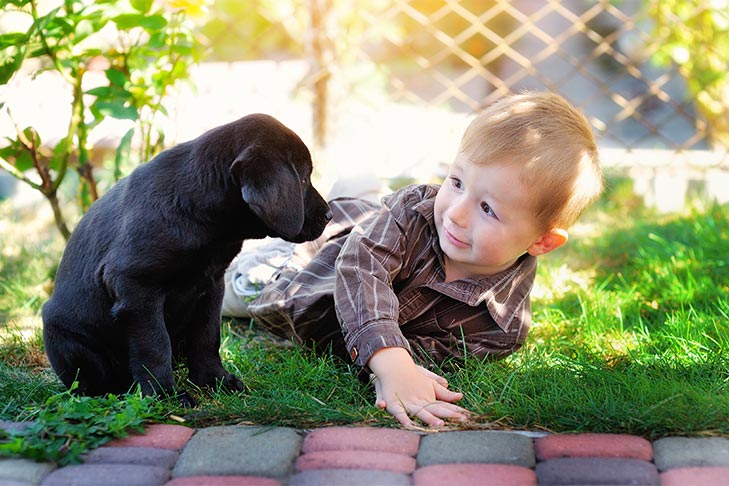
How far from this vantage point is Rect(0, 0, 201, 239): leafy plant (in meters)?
3.34

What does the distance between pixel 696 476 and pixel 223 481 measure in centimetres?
111

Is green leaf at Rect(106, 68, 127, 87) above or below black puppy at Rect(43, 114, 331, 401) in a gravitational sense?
above

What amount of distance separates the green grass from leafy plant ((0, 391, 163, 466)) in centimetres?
11

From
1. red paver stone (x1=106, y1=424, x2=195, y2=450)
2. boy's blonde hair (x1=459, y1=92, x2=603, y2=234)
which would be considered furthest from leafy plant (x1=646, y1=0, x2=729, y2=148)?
red paver stone (x1=106, y1=424, x2=195, y2=450)

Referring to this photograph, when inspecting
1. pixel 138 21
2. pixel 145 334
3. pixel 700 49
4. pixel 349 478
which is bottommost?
pixel 700 49

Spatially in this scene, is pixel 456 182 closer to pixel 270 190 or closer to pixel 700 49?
pixel 270 190

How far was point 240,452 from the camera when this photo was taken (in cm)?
223

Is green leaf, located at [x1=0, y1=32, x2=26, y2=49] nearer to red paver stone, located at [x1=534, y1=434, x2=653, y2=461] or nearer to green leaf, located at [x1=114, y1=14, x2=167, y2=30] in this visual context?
green leaf, located at [x1=114, y1=14, x2=167, y2=30]

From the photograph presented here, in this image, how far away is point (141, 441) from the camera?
2.32 m

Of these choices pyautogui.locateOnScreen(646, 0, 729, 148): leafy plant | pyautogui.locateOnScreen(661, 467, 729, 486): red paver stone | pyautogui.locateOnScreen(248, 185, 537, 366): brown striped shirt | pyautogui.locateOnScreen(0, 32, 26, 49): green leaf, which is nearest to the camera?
pyautogui.locateOnScreen(661, 467, 729, 486): red paver stone

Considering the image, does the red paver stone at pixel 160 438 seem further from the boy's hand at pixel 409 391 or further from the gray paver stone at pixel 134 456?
the boy's hand at pixel 409 391

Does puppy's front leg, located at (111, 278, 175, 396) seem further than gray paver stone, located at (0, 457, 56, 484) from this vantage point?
Yes

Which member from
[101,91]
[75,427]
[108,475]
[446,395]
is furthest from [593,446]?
[101,91]

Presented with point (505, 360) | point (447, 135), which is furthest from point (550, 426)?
point (447, 135)
